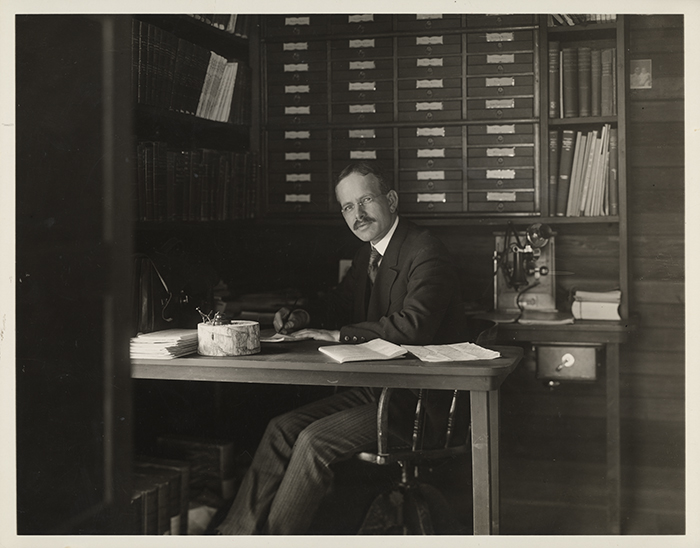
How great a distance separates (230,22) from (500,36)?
4.10 feet

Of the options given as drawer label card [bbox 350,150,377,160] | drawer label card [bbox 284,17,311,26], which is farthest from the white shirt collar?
drawer label card [bbox 284,17,311,26]

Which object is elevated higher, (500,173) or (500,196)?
(500,173)

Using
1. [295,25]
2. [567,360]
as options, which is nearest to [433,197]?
[567,360]

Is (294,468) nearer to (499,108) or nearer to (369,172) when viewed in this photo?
(369,172)

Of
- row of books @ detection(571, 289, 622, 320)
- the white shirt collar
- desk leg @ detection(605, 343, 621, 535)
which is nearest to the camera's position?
the white shirt collar

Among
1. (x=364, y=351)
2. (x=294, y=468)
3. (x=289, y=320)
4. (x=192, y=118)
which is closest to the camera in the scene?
(x=364, y=351)

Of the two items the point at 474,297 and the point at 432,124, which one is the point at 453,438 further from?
the point at 432,124

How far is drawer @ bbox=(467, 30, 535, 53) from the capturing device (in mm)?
3201

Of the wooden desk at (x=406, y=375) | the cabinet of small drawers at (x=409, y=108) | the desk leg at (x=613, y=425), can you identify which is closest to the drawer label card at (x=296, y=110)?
the cabinet of small drawers at (x=409, y=108)

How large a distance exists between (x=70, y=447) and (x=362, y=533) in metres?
1.07

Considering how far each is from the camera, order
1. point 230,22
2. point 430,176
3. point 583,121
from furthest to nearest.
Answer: point 430,176, point 230,22, point 583,121

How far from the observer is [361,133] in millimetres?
3418

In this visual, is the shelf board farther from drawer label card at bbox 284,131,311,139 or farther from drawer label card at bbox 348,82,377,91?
drawer label card at bbox 284,131,311,139

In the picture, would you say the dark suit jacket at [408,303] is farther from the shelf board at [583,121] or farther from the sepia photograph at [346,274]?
the shelf board at [583,121]
